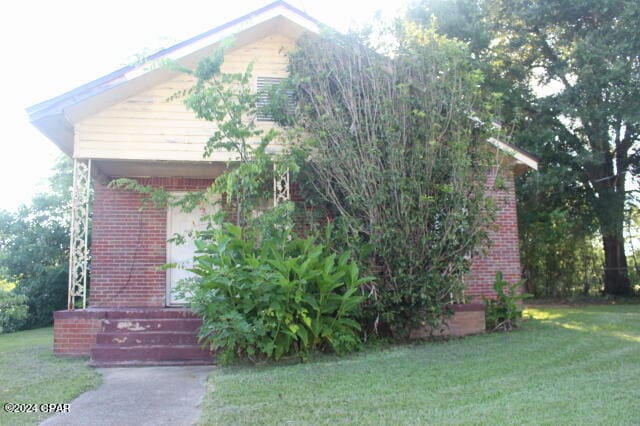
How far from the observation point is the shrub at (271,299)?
670cm

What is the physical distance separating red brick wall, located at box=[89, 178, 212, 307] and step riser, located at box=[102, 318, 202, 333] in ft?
7.05

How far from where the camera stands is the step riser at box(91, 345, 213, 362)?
7.45 metres

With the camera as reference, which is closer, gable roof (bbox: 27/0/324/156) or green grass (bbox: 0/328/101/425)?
green grass (bbox: 0/328/101/425)

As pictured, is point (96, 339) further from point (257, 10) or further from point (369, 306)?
point (257, 10)

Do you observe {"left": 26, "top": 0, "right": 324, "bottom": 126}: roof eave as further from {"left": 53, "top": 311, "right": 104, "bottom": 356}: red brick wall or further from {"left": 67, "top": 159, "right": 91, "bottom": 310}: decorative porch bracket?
{"left": 53, "top": 311, "right": 104, "bottom": 356}: red brick wall

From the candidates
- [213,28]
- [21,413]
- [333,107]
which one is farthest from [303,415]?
[213,28]

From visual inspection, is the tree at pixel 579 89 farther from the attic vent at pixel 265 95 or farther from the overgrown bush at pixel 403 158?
the attic vent at pixel 265 95

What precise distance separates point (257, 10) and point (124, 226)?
15.5ft

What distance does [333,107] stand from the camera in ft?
27.0

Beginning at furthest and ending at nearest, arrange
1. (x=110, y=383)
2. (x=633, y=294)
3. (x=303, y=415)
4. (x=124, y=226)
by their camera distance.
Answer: (x=633, y=294) < (x=124, y=226) < (x=110, y=383) < (x=303, y=415)

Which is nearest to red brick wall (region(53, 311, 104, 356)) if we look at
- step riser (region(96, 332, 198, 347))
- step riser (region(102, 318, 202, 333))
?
step riser (region(102, 318, 202, 333))

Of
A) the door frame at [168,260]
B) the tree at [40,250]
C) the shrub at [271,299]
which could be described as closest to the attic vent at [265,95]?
the door frame at [168,260]

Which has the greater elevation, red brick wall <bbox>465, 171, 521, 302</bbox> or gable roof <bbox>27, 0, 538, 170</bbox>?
gable roof <bbox>27, 0, 538, 170</bbox>

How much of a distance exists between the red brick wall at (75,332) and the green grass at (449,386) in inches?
105
